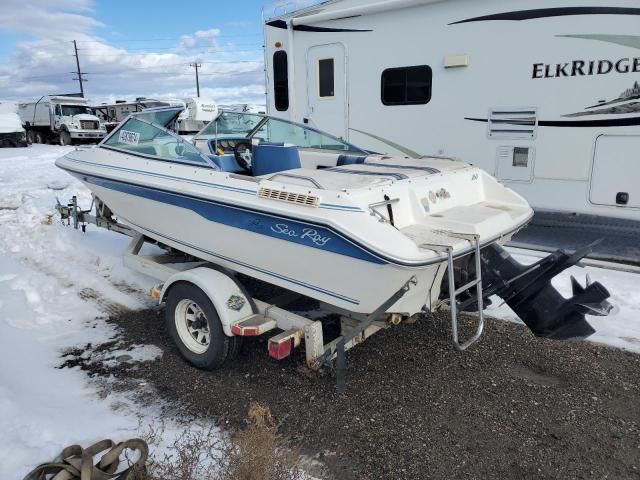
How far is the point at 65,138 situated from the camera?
74.1 ft

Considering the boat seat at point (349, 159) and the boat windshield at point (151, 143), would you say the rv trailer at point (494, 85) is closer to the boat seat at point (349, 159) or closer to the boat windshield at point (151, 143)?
the boat seat at point (349, 159)

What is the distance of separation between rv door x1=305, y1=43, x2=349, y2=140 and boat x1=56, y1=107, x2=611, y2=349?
259 centimetres

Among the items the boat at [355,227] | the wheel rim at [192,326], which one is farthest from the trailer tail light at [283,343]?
the wheel rim at [192,326]

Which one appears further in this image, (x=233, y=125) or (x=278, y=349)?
(x=233, y=125)

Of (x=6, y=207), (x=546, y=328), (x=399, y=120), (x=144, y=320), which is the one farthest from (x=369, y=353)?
(x=6, y=207)

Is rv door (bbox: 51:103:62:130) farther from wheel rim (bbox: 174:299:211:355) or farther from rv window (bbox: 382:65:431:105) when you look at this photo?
wheel rim (bbox: 174:299:211:355)

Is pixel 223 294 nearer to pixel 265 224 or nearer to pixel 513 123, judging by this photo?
pixel 265 224

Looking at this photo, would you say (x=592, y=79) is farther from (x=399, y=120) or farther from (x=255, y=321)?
(x=255, y=321)

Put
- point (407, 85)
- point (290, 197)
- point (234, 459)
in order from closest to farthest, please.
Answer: point (234, 459), point (290, 197), point (407, 85)

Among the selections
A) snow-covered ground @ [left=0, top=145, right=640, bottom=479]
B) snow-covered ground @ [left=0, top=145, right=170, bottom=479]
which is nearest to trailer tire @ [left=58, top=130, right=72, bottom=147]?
snow-covered ground @ [left=0, top=145, right=170, bottom=479]

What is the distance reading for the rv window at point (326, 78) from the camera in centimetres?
677

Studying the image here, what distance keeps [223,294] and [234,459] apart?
1.35 meters

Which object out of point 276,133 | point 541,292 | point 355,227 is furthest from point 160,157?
point 541,292

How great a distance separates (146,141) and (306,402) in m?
2.51
